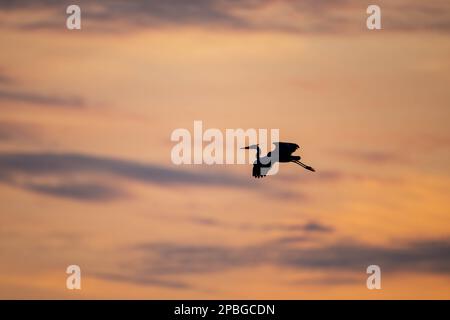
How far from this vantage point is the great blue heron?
443ft

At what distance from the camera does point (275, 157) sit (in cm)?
13488

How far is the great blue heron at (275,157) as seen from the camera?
135 metres
